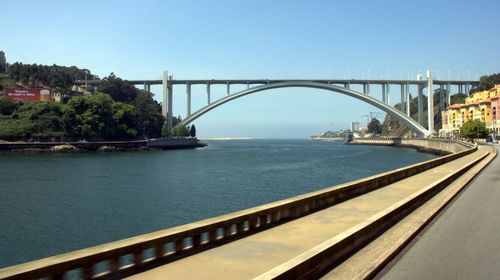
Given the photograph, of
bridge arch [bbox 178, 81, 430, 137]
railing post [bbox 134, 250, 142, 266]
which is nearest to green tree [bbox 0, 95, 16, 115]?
bridge arch [bbox 178, 81, 430, 137]

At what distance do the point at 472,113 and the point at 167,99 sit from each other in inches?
3980

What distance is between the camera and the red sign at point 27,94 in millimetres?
143750

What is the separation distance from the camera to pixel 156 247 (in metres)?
7.62

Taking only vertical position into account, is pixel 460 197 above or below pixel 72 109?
below

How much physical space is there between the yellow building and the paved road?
14010cm

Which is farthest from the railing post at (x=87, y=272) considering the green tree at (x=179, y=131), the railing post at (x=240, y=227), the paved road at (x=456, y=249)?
the green tree at (x=179, y=131)

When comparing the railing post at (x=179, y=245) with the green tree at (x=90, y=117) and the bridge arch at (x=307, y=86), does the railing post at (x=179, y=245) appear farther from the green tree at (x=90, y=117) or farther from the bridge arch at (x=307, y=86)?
the green tree at (x=90, y=117)

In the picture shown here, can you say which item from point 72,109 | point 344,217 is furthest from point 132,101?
point 344,217

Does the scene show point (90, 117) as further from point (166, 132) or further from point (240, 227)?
point (240, 227)

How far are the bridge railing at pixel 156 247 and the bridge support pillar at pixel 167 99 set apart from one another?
462ft

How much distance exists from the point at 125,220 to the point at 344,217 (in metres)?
15.7

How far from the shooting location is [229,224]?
9.61m

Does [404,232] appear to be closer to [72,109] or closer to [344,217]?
[344,217]

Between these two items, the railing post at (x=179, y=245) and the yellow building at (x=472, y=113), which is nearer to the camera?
the railing post at (x=179, y=245)
